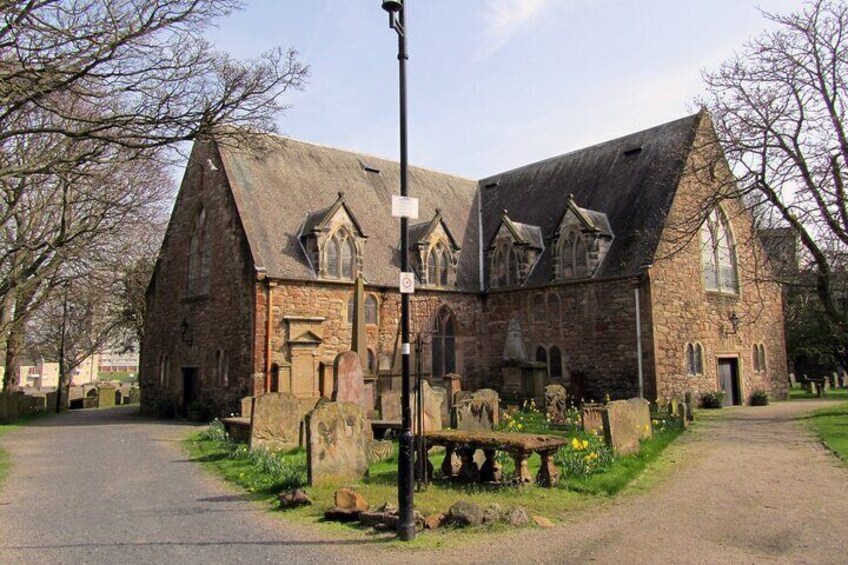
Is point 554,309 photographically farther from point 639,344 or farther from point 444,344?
point 444,344

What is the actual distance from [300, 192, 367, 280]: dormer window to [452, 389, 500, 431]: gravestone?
33.6ft

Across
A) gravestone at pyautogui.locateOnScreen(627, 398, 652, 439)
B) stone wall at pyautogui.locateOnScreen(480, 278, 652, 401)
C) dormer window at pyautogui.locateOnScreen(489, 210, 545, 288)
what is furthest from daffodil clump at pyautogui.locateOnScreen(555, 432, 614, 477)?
dormer window at pyautogui.locateOnScreen(489, 210, 545, 288)

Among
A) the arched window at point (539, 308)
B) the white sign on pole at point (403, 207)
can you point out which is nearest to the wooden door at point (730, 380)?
the arched window at point (539, 308)

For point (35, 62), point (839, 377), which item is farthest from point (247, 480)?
Answer: point (839, 377)

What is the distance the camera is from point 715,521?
28.9 feet

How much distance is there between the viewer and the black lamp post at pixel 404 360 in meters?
8.20

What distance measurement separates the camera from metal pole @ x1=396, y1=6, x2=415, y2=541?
26.9ft

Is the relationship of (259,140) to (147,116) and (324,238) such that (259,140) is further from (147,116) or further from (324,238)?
(324,238)

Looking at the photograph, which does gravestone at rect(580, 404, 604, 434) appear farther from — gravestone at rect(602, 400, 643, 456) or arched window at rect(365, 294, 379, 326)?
arched window at rect(365, 294, 379, 326)

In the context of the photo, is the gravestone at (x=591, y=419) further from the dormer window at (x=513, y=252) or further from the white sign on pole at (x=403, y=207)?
the dormer window at (x=513, y=252)

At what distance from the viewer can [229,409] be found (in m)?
24.2

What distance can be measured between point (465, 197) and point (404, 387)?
26.2m

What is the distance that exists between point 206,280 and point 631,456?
1958cm

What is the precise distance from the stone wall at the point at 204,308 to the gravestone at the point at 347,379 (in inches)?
273
